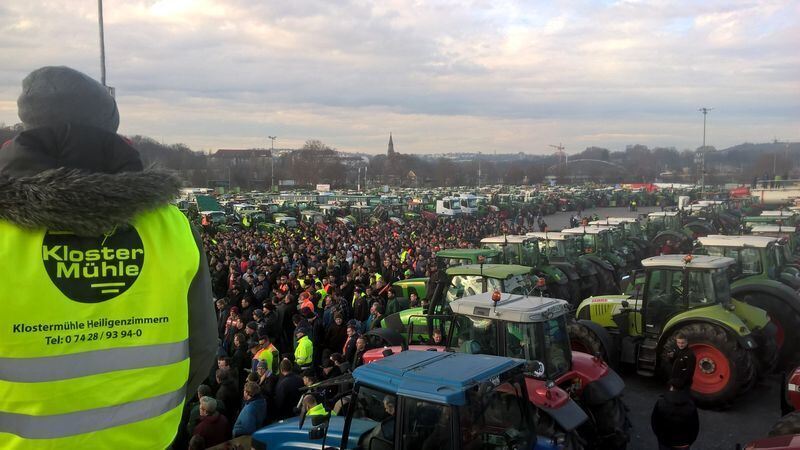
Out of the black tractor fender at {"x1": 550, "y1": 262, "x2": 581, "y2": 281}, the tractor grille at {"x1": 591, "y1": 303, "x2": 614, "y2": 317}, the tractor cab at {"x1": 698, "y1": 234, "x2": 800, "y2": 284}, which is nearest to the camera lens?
the tractor grille at {"x1": 591, "y1": 303, "x2": 614, "y2": 317}

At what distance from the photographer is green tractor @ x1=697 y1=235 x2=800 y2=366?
31.7ft

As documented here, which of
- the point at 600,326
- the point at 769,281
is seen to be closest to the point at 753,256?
the point at 769,281

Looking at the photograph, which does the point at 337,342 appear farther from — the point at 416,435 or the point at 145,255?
the point at 145,255

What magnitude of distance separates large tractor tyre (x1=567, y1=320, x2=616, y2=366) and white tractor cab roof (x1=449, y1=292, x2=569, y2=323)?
8.09 ft

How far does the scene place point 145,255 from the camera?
151 cm

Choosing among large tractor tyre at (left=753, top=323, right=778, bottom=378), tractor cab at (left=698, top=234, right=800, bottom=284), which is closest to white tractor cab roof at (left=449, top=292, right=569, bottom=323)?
large tractor tyre at (left=753, top=323, right=778, bottom=378)

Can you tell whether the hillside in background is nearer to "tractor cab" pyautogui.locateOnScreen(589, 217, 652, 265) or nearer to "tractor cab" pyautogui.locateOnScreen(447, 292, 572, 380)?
"tractor cab" pyautogui.locateOnScreen(589, 217, 652, 265)

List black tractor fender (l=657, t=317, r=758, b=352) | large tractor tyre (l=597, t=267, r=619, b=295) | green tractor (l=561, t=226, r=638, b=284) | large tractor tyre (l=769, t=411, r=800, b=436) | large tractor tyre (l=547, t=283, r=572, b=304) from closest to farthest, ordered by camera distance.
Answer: large tractor tyre (l=769, t=411, r=800, b=436), black tractor fender (l=657, t=317, r=758, b=352), large tractor tyre (l=547, t=283, r=572, b=304), large tractor tyre (l=597, t=267, r=619, b=295), green tractor (l=561, t=226, r=638, b=284)

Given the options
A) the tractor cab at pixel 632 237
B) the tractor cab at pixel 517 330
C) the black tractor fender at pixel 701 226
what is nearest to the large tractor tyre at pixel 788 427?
the tractor cab at pixel 517 330

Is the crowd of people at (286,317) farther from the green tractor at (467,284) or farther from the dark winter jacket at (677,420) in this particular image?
the dark winter jacket at (677,420)

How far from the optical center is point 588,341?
8.91 m

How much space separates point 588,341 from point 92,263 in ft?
27.5

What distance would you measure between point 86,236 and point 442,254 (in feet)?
36.5

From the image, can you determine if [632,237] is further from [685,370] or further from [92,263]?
[92,263]
